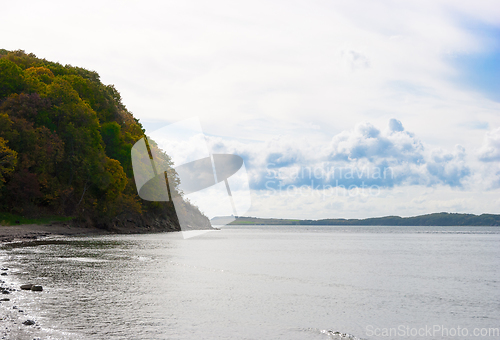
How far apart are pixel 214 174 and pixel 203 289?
36381 mm

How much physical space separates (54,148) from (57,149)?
0.66 m

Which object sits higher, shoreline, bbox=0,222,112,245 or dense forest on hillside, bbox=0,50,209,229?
dense forest on hillside, bbox=0,50,209,229

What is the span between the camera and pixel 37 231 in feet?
202

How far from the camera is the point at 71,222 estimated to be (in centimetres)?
7306

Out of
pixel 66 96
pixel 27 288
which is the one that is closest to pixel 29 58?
pixel 66 96

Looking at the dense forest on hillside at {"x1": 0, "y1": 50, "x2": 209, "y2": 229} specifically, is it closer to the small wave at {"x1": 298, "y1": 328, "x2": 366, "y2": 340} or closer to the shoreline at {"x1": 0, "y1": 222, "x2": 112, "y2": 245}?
the shoreline at {"x1": 0, "y1": 222, "x2": 112, "y2": 245}

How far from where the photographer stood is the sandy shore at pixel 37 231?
53.2 metres

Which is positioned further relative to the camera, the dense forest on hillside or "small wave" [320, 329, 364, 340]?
the dense forest on hillside

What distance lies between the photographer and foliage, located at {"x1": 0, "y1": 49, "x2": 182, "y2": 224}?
2431 inches

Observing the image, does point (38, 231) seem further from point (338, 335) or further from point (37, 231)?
point (338, 335)

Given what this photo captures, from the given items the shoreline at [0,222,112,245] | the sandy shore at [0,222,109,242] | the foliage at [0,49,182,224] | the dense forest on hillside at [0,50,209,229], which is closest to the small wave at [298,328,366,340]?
the shoreline at [0,222,112,245]

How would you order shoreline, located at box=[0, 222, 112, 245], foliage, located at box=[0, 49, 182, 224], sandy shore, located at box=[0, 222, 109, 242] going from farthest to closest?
foliage, located at box=[0, 49, 182, 224] < sandy shore, located at box=[0, 222, 109, 242] < shoreline, located at box=[0, 222, 112, 245]

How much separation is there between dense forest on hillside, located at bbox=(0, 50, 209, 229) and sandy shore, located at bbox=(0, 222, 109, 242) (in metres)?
3.07

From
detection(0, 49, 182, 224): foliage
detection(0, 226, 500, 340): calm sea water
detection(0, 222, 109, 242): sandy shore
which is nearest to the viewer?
detection(0, 226, 500, 340): calm sea water
